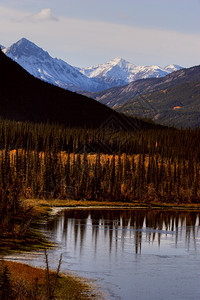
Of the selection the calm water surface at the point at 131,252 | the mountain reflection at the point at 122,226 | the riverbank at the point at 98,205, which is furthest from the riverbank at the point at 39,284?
the riverbank at the point at 98,205

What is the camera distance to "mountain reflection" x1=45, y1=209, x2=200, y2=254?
134ft

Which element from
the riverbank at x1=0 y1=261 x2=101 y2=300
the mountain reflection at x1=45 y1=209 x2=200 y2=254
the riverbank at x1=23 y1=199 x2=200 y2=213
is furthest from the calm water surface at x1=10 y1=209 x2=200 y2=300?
the riverbank at x1=23 y1=199 x2=200 y2=213

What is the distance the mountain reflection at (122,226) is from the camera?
40844 mm

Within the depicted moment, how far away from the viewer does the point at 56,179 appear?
257ft

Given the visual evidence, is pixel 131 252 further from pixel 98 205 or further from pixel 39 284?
pixel 98 205

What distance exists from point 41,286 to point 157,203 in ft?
180

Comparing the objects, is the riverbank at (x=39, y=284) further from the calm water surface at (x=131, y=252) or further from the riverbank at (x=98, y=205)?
the riverbank at (x=98, y=205)

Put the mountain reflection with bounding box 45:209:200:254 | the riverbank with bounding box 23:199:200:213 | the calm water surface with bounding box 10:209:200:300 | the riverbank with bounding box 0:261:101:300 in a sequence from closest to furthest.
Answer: the riverbank with bounding box 0:261:101:300, the calm water surface with bounding box 10:209:200:300, the mountain reflection with bounding box 45:209:200:254, the riverbank with bounding box 23:199:200:213

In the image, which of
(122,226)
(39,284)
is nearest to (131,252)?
(39,284)

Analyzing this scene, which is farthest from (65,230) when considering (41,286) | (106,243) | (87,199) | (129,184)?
(129,184)

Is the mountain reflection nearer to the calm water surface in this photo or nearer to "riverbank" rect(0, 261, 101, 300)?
the calm water surface

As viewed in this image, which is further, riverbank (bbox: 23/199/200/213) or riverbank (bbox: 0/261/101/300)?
riverbank (bbox: 23/199/200/213)

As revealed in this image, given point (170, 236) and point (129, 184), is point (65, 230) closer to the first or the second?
point (170, 236)

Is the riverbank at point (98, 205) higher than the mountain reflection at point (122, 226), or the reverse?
the riverbank at point (98, 205)
